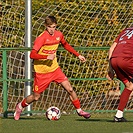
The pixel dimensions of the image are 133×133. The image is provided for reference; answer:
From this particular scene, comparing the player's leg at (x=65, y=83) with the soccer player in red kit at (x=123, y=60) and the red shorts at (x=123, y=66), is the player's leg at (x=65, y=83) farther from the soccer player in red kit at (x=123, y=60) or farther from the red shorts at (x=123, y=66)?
the red shorts at (x=123, y=66)

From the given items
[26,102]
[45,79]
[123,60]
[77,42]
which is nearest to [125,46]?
[123,60]

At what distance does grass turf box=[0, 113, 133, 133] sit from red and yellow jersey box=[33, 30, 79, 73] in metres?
0.88

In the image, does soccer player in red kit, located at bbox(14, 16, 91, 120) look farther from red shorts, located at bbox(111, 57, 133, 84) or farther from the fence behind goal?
the fence behind goal

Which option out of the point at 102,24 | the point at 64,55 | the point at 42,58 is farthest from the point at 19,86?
the point at 42,58

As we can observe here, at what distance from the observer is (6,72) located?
14578 mm

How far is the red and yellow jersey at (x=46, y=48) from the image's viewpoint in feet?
42.8

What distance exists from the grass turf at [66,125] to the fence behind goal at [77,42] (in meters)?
2.22

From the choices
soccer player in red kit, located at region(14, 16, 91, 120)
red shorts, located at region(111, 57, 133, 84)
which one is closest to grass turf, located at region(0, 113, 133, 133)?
soccer player in red kit, located at region(14, 16, 91, 120)

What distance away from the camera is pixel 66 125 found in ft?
40.1

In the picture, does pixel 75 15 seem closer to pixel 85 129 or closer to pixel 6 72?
pixel 6 72

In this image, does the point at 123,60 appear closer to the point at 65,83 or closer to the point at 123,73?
the point at 123,73

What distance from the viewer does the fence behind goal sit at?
16.1 meters

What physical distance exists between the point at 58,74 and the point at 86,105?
9.96 ft

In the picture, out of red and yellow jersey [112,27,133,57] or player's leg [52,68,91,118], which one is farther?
player's leg [52,68,91,118]
